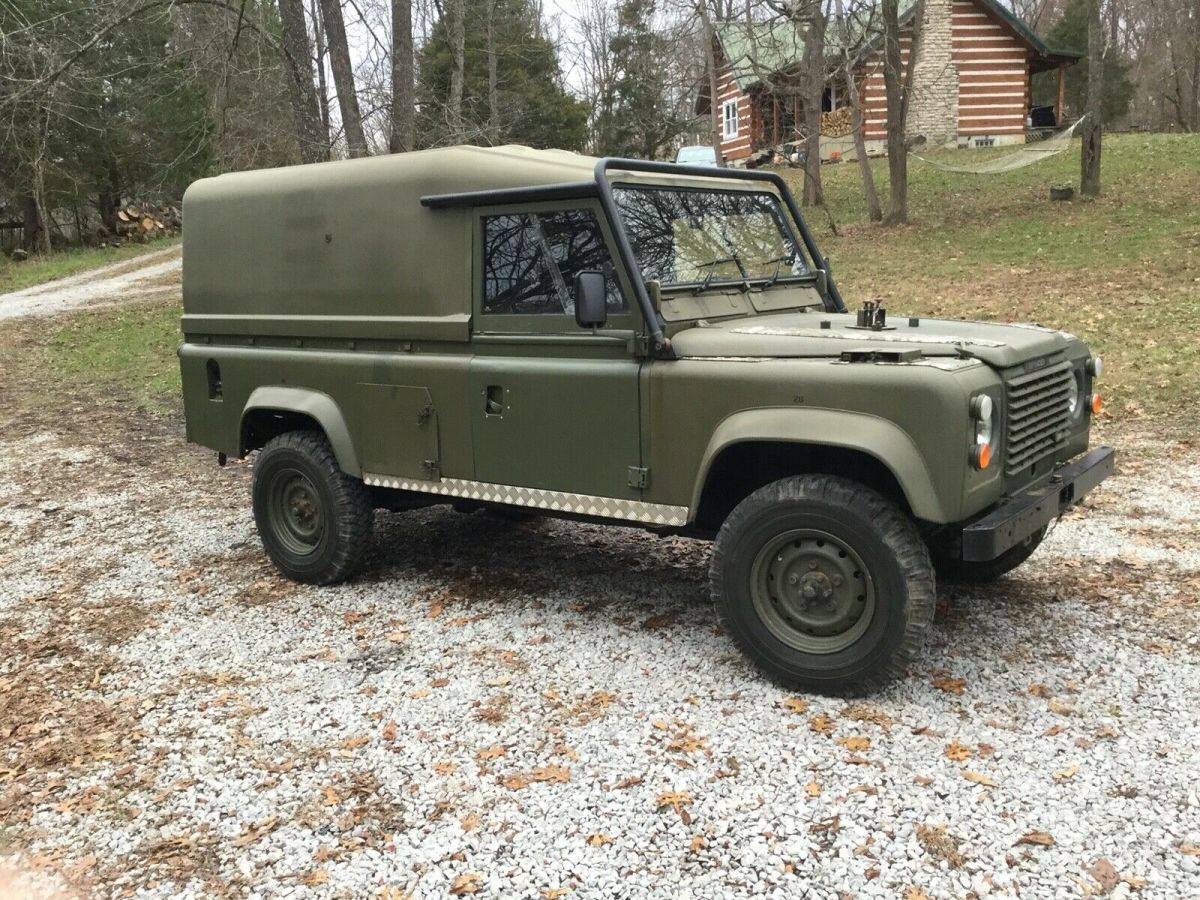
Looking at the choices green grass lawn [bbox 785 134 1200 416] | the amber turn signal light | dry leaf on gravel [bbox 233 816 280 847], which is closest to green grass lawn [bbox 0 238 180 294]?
green grass lawn [bbox 785 134 1200 416]

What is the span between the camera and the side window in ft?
15.4

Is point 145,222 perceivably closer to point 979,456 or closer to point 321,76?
point 321,76

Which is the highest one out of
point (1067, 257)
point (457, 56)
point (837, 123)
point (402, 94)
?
point (457, 56)

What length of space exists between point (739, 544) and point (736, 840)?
1.25 m

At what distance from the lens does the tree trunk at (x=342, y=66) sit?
13.0 metres

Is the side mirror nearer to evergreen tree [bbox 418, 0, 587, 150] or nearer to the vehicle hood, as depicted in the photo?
the vehicle hood

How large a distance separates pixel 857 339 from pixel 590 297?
113 cm

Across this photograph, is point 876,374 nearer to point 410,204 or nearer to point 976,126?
point 410,204

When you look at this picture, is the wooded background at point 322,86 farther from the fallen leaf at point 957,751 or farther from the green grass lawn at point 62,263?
the fallen leaf at point 957,751

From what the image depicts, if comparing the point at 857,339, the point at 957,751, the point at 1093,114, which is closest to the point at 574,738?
the point at 957,751

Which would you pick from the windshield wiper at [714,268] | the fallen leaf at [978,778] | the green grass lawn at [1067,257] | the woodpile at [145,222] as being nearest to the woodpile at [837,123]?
the green grass lawn at [1067,257]

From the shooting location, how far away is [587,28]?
4975cm

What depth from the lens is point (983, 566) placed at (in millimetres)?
5297

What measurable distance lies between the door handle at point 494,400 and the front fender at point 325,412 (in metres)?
0.97
